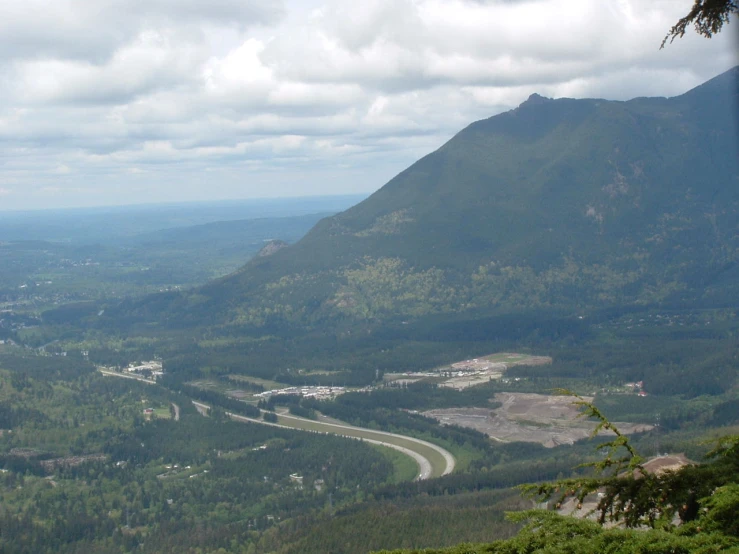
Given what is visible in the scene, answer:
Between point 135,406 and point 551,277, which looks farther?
point 551,277

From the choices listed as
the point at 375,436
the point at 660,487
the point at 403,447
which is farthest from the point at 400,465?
the point at 660,487

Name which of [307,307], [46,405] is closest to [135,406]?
[46,405]

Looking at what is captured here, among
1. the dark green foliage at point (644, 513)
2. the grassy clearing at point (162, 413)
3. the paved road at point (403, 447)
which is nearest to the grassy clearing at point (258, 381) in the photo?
the paved road at point (403, 447)

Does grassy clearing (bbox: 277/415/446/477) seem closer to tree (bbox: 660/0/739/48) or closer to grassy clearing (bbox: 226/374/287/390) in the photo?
grassy clearing (bbox: 226/374/287/390)

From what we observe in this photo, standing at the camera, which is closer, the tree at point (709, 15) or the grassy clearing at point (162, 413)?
the tree at point (709, 15)

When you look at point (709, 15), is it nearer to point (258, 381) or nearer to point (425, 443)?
point (425, 443)

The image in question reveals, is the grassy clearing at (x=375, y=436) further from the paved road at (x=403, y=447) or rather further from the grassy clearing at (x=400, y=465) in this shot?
the grassy clearing at (x=400, y=465)

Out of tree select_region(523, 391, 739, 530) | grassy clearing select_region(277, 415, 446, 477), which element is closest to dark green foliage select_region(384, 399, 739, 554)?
tree select_region(523, 391, 739, 530)

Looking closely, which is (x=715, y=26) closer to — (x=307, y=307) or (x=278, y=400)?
(x=278, y=400)
